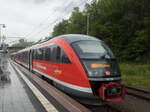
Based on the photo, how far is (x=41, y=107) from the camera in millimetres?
5105

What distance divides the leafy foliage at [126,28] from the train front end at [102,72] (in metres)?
22.2

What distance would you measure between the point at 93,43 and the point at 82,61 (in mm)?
1377

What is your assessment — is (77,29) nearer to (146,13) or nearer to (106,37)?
(106,37)

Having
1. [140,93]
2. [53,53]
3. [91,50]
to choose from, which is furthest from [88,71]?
[140,93]

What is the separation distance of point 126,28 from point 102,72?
3009 centimetres

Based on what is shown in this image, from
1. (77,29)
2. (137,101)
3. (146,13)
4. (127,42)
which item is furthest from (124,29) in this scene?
(137,101)

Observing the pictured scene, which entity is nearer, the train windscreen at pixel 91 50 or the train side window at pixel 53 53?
the train windscreen at pixel 91 50

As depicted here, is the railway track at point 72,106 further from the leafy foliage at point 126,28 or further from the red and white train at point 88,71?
the leafy foliage at point 126,28

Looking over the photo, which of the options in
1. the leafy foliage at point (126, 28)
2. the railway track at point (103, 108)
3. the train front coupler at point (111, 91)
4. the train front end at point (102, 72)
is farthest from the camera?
the leafy foliage at point (126, 28)

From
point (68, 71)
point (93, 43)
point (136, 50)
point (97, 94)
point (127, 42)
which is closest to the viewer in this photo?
point (97, 94)

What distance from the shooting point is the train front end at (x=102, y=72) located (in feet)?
20.1

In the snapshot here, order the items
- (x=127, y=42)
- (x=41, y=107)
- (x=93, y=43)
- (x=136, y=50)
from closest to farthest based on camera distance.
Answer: (x=41, y=107), (x=93, y=43), (x=136, y=50), (x=127, y=42)

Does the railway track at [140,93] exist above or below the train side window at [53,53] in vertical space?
below

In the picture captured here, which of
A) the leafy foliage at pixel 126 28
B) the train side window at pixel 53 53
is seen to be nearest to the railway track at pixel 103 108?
the train side window at pixel 53 53
